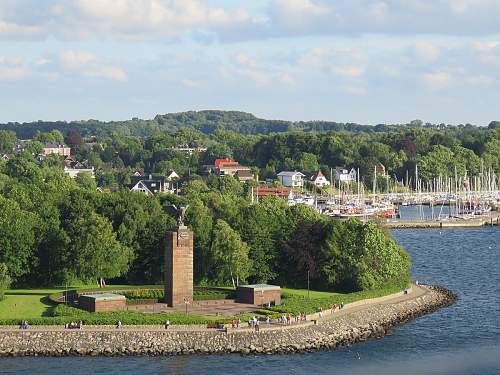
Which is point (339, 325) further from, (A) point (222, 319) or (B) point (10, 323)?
(B) point (10, 323)

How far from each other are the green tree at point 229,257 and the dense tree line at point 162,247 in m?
0.07

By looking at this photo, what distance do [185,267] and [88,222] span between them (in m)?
12.9

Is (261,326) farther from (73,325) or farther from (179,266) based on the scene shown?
(73,325)

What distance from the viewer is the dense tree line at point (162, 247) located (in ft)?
275

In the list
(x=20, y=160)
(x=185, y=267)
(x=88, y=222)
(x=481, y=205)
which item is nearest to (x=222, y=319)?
(x=185, y=267)

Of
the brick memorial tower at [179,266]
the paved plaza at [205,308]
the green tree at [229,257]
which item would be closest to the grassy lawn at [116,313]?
the paved plaza at [205,308]

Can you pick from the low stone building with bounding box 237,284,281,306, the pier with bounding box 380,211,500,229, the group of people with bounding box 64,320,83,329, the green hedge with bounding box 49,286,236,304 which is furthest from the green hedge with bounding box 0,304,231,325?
the pier with bounding box 380,211,500,229

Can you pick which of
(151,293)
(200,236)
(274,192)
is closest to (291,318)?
(151,293)

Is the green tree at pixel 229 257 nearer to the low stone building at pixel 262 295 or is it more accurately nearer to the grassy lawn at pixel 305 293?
the grassy lawn at pixel 305 293

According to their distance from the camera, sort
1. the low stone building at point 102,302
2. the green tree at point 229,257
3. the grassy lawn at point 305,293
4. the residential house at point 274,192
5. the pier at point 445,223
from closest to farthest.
→ the low stone building at point 102,302
the grassy lawn at point 305,293
the green tree at point 229,257
the pier at point 445,223
the residential house at point 274,192

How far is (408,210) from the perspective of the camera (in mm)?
190750

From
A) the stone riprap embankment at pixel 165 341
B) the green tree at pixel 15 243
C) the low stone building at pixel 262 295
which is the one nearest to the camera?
the stone riprap embankment at pixel 165 341

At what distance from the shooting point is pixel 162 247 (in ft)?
287

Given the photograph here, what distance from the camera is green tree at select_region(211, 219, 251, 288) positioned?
279ft
